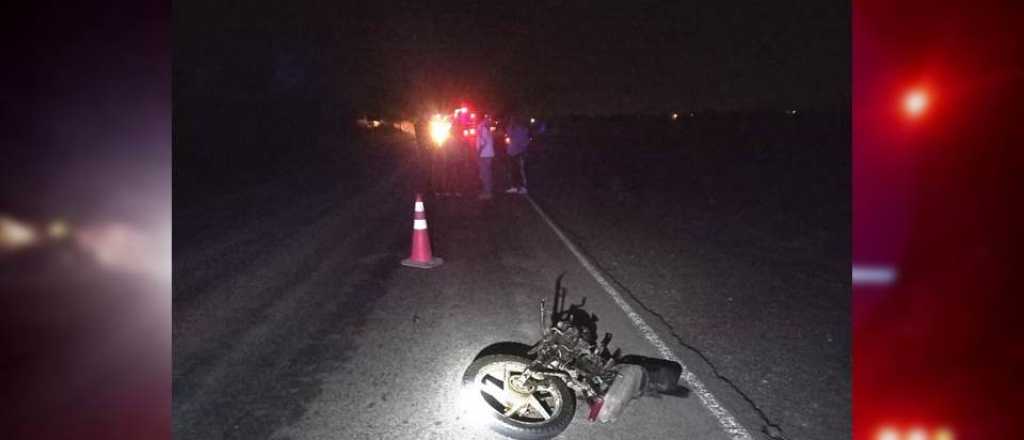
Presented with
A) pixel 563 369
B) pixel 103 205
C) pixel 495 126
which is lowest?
pixel 563 369

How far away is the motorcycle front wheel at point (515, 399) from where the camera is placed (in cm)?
404

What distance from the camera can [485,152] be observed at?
15.8 m

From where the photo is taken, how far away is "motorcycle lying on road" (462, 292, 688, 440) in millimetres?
4133

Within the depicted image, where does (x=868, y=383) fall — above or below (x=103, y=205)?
below

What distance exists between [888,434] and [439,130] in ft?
50.5

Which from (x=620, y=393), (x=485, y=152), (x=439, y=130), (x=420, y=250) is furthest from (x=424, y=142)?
(x=620, y=393)

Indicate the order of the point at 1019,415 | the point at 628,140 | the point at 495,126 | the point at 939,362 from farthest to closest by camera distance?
the point at 628,140
the point at 495,126
the point at 939,362
the point at 1019,415

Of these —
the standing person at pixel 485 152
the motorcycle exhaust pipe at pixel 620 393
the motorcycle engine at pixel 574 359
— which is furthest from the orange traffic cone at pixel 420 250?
the standing person at pixel 485 152

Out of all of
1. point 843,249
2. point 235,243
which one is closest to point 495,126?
point 235,243

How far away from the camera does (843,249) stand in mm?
9641

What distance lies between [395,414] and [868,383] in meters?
2.69

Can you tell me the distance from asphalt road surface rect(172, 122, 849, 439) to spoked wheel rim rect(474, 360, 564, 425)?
18cm

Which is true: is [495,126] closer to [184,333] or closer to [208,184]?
[208,184]

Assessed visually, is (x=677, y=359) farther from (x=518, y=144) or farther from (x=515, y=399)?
(x=518, y=144)
